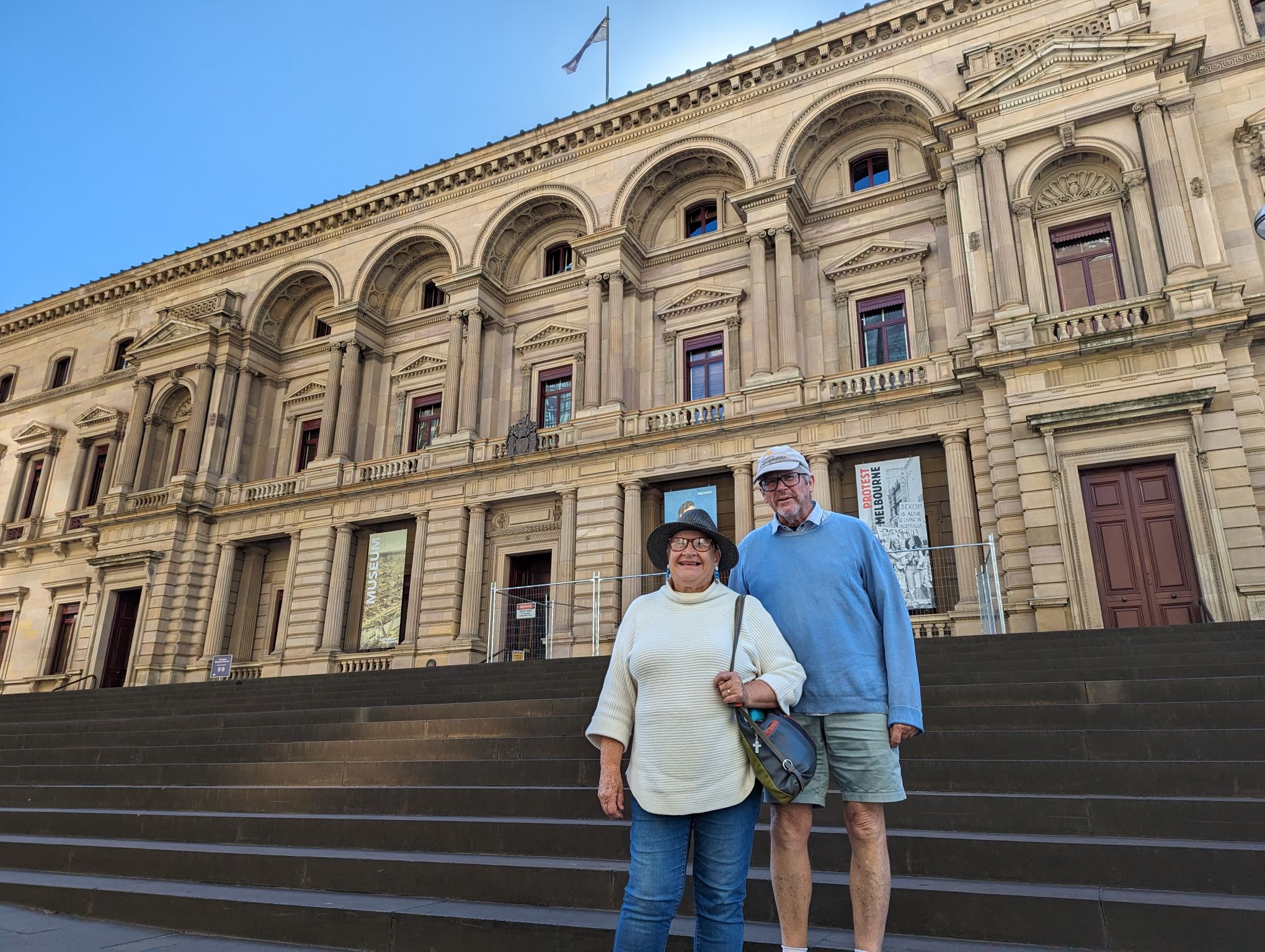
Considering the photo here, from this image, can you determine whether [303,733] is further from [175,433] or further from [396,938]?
[175,433]

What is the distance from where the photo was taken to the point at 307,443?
28.1 m

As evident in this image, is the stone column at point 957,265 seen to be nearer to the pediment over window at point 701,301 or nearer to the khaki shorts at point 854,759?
the pediment over window at point 701,301

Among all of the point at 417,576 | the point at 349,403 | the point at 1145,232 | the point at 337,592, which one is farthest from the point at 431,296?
the point at 1145,232

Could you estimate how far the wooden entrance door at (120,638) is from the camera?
2603cm

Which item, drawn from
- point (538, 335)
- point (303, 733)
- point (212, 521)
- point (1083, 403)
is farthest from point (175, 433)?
point (1083, 403)

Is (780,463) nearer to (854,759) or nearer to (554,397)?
(854,759)

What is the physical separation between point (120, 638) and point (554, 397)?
16.3m

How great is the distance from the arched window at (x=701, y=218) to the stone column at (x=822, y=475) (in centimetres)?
852

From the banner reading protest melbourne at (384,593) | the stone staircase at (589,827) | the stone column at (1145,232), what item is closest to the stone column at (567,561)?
the banner reading protest melbourne at (384,593)

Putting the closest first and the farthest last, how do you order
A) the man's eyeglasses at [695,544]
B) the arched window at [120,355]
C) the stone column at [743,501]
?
the man's eyeglasses at [695,544], the stone column at [743,501], the arched window at [120,355]

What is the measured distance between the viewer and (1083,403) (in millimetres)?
15156

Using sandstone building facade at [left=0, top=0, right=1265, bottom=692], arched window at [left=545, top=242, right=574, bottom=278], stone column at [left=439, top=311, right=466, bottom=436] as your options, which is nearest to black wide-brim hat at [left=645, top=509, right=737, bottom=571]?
sandstone building facade at [left=0, top=0, right=1265, bottom=692]

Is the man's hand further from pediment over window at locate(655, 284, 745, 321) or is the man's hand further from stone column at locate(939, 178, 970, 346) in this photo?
pediment over window at locate(655, 284, 745, 321)

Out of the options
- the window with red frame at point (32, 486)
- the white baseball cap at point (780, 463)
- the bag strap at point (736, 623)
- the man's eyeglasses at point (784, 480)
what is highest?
the window with red frame at point (32, 486)
